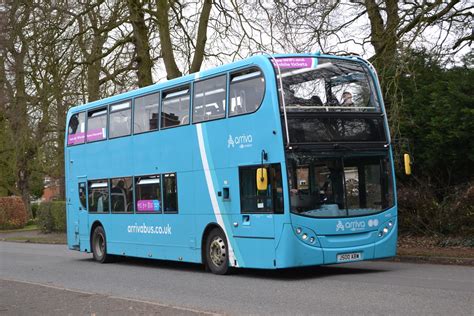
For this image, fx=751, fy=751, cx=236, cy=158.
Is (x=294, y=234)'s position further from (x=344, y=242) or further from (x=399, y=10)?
(x=399, y=10)

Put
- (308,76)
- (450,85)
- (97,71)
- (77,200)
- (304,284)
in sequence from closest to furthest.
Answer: (304,284) → (308,76) → (450,85) → (77,200) → (97,71)

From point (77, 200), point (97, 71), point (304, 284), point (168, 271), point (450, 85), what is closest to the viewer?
point (304, 284)

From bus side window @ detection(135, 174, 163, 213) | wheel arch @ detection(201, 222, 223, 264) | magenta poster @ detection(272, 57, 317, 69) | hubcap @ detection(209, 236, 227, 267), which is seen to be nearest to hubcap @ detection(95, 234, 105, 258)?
bus side window @ detection(135, 174, 163, 213)

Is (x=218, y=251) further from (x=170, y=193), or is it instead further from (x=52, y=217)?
(x=52, y=217)

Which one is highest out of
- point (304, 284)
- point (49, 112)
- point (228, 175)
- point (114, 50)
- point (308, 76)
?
point (114, 50)

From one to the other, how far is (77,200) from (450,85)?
35.1 ft

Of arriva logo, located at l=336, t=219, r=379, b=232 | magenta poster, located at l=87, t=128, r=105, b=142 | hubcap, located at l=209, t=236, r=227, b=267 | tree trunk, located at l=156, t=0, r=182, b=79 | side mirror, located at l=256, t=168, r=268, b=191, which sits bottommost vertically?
hubcap, located at l=209, t=236, r=227, b=267

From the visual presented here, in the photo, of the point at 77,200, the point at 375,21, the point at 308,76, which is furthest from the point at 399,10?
the point at 77,200

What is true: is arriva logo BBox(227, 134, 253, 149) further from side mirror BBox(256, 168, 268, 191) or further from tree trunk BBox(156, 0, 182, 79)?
tree trunk BBox(156, 0, 182, 79)

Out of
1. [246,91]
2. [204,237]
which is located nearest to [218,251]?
[204,237]

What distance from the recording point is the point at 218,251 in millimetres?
15484

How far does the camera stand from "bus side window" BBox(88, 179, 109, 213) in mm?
19875

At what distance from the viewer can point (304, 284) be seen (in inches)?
516

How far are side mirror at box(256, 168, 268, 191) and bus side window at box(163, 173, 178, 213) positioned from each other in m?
3.63
